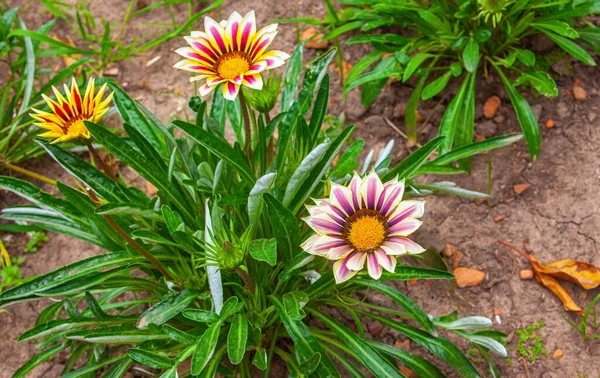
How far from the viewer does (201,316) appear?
1611 mm

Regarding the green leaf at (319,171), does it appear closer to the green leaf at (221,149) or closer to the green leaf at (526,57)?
the green leaf at (221,149)

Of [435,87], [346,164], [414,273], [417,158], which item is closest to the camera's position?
[414,273]

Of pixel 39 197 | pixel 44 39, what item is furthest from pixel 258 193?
pixel 44 39

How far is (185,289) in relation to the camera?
1793mm

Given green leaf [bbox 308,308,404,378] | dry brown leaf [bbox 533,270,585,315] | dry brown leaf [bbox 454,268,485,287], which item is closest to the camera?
green leaf [bbox 308,308,404,378]

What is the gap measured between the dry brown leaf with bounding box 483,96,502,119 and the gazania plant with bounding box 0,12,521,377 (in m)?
0.50

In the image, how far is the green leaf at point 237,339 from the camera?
155 centimetres

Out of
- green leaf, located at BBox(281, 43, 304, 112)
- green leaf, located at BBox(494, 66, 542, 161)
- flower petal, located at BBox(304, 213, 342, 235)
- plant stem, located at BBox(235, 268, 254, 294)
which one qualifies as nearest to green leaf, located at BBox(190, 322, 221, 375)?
plant stem, located at BBox(235, 268, 254, 294)

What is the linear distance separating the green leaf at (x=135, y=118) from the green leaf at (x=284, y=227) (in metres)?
0.50

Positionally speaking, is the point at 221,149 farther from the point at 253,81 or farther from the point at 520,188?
the point at 520,188

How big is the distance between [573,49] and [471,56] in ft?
1.14

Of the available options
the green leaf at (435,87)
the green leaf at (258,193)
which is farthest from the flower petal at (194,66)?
the green leaf at (435,87)

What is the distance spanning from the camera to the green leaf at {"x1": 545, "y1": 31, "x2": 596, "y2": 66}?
2215 mm

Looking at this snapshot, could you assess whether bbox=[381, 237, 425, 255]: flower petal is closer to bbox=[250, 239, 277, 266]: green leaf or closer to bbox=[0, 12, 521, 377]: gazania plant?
bbox=[0, 12, 521, 377]: gazania plant
